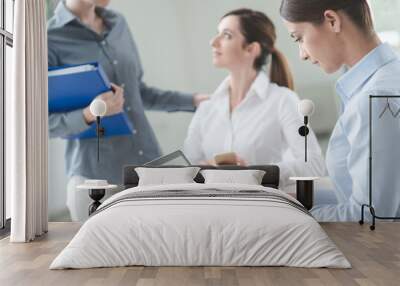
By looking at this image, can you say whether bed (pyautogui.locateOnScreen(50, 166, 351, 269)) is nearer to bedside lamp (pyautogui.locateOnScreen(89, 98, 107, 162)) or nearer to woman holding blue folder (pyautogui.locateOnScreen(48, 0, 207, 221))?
bedside lamp (pyautogui.locateOnScreen(89, 98, 107, 162))

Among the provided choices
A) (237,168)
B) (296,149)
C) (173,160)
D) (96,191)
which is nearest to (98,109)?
(96,191)

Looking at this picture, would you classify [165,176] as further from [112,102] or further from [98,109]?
[112,102]

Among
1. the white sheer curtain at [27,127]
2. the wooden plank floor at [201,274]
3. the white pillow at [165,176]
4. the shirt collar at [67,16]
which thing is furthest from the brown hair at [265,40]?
the wooden plank floor at [201,274]

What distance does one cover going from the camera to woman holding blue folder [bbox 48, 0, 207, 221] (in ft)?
24.5

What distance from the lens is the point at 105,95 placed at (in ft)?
24.5

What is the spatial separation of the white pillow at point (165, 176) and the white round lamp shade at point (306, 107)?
4.88 ft

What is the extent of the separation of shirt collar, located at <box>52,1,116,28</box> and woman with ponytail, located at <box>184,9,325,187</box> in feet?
4.40

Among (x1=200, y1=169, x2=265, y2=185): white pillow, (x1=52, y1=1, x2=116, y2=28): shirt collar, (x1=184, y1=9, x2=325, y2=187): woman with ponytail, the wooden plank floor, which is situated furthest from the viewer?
(x1=52, y1=1, x2=116, y2=28): shirt collar

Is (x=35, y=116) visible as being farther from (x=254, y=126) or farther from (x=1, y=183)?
(x=254, y=126)

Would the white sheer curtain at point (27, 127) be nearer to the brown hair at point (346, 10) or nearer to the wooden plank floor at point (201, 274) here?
the wooden plank floor at point (201, 274)

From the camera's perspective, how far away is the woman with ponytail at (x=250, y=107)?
7367 mm

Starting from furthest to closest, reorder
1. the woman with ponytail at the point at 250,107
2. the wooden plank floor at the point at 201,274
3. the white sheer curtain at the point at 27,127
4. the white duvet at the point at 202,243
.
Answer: the woman with ponytail at the point at 250,107
the white sheer curtain at the point at 27,127
the white duvet at the point at 202,243
the wooden plank floor at the point at 201,274

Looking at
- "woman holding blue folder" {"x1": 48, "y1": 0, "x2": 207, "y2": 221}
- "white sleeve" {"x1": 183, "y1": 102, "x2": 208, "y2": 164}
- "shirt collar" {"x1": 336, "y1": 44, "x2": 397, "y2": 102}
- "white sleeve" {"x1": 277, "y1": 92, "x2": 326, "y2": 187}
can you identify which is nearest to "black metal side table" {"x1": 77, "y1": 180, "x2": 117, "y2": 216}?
"woman holding blue folder" {"x1": 48, "y1": 0, "x2": 207, "y2": 221}

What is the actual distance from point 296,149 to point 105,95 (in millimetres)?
2472
